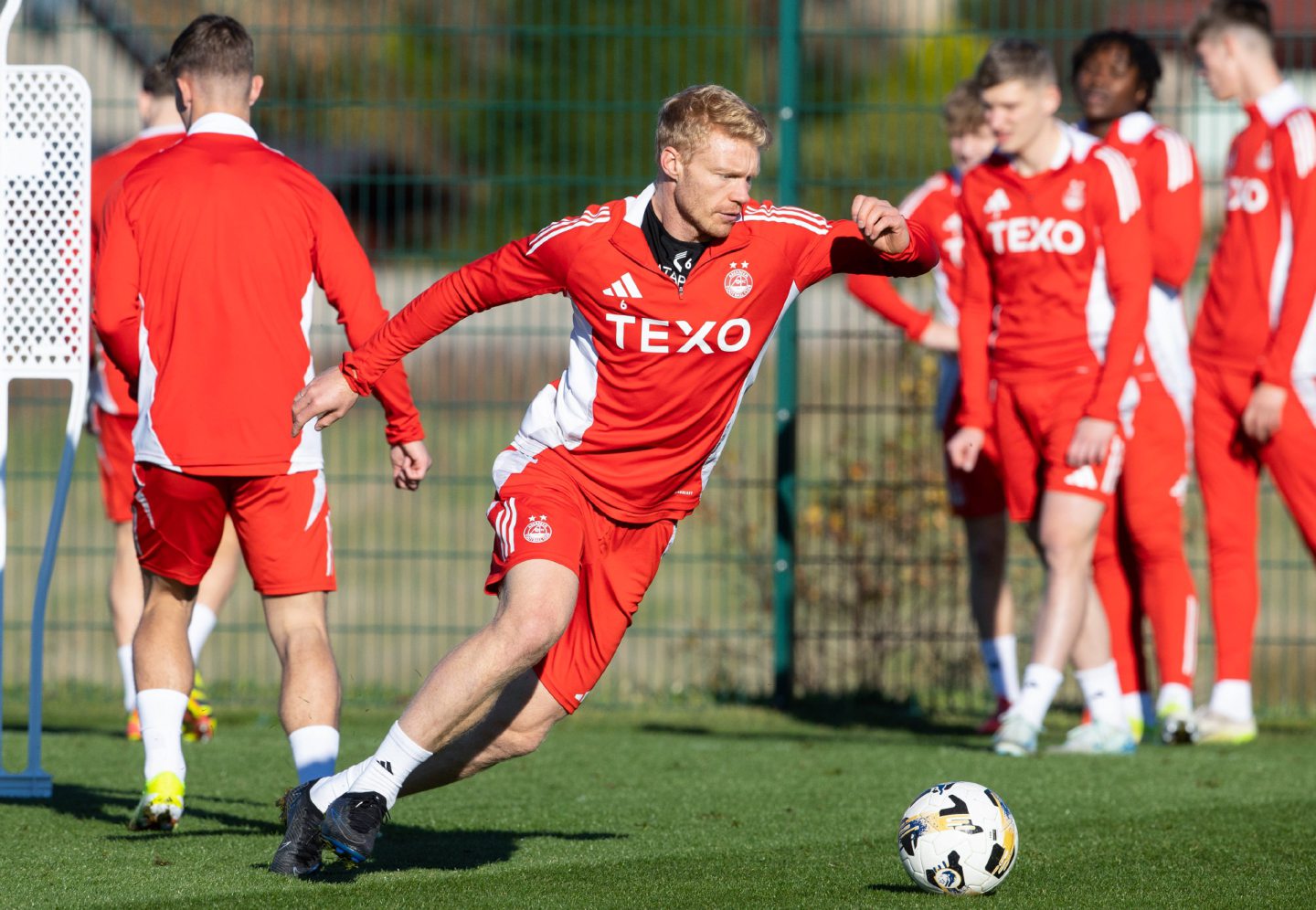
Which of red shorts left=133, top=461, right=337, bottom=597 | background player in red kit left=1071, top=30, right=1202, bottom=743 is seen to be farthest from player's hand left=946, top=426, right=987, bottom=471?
red shorts left=133, top=461, right=337, bottom=597

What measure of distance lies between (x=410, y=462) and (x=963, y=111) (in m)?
3.95

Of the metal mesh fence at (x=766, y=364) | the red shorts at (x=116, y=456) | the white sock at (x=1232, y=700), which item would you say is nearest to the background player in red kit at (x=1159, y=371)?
the white sock at (x=1232, y=700)

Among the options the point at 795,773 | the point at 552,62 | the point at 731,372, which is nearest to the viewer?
the point at 731,372

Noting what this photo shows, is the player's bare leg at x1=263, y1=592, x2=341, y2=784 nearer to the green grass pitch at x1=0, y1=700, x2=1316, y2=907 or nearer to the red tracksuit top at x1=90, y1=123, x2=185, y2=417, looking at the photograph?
the green grass pitch at x1=0, y1=700, x2=1316, y2=907

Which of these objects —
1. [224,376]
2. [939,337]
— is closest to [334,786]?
[224,376]

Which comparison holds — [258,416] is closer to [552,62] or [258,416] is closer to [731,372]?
[731,372]

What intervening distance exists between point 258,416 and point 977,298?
335cm

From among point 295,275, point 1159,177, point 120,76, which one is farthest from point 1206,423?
point 120,76

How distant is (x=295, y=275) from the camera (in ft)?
18.4

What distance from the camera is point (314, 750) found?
5422 mm

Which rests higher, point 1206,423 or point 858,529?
point 1206,423

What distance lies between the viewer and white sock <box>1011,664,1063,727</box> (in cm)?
724

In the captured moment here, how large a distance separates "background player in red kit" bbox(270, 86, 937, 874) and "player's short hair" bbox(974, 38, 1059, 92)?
2.33 meters

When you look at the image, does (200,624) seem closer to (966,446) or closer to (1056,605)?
(966,446)
